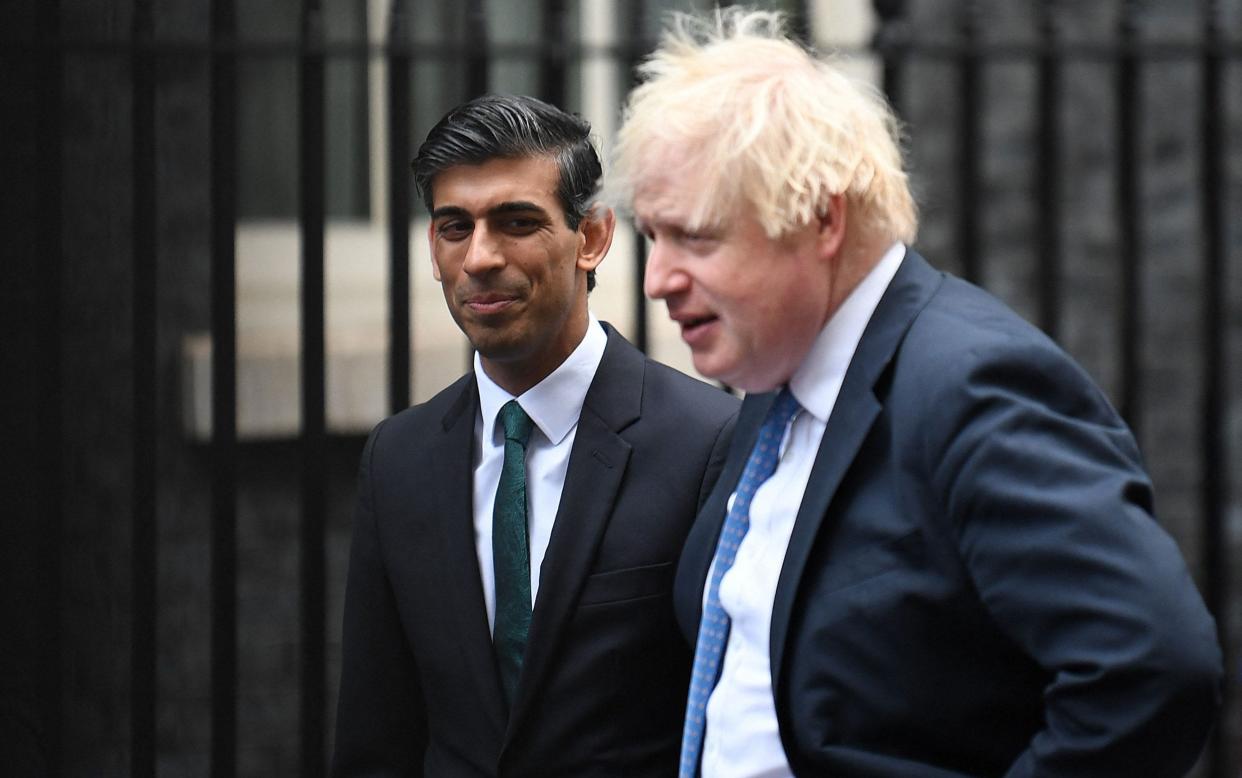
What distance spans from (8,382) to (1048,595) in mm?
3021

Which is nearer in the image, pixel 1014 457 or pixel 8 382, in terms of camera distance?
pixel 1014 457

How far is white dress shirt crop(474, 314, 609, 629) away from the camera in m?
2.29

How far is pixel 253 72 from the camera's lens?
18.3 feet

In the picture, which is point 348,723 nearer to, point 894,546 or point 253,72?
point 894,546

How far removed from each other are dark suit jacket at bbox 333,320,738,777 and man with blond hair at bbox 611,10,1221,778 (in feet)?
0.80

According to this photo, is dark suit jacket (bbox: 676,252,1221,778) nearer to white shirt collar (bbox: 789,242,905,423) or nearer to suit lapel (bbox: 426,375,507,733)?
white shirt collar (bbox: 789,242,905,423)

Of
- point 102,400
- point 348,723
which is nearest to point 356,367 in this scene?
point 102,400

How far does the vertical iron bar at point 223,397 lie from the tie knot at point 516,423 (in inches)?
68.3

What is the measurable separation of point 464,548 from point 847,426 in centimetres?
70

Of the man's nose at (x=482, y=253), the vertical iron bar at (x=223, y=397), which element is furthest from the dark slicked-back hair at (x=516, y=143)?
the vertical iron bar at (x=223, y=397)

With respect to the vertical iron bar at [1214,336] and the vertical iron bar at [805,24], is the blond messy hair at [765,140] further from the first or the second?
the vertical iron bar at [1214,336]

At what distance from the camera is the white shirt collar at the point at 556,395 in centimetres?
229

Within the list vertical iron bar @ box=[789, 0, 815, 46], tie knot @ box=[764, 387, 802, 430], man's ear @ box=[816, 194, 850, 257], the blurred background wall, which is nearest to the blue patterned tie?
tie knot @ box=[764, 387, 802, 430]

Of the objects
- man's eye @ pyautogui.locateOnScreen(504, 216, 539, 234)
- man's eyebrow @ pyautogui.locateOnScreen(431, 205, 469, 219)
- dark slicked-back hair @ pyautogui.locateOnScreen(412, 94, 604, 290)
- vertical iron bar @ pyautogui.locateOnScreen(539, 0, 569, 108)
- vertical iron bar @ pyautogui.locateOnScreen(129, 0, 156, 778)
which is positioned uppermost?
vertical iron bar @ pyautogui.locateOnScreen(539, 0, 569, 108)
